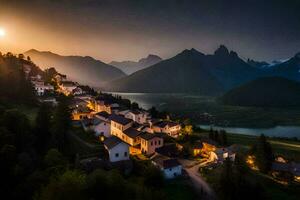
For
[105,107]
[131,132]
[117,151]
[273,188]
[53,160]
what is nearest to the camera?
[53,160]

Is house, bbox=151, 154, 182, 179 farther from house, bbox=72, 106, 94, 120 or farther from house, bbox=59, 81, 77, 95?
house, bbox=59, 81, 77, 95

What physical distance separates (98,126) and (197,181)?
2302 centimetres

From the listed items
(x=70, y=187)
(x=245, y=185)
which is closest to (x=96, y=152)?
(x=245, y=185)

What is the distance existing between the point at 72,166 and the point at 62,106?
1433 centimetres

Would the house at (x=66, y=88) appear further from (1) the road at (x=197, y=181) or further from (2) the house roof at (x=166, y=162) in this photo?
(1) the road at (x=197, y=181)

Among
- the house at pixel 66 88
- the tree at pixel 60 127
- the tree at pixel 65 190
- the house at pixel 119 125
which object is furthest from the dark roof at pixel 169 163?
the house at pixel 66 88

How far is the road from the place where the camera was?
37156 mm

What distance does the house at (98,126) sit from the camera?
54.0m

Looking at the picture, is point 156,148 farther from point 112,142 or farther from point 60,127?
point 60,127

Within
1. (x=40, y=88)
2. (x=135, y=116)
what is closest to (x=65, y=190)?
(x=135, y=116)

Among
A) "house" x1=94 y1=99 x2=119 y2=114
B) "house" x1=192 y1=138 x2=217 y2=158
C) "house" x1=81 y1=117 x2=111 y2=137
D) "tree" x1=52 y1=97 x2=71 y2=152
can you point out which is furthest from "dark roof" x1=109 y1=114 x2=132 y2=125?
"house" x1=192 y1=138 x2=217 y2=158

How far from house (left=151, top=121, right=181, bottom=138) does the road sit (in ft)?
53.0

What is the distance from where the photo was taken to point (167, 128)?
210 feet

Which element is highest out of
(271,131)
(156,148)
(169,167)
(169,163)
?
(156,148)
